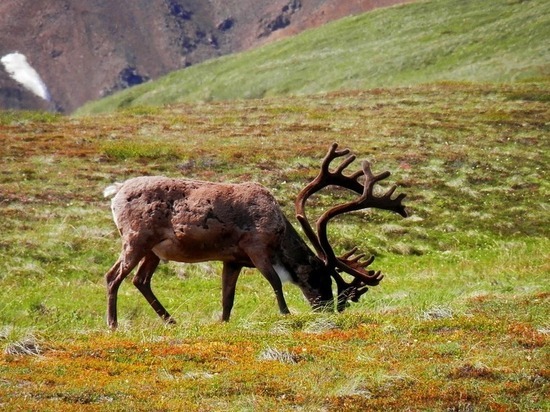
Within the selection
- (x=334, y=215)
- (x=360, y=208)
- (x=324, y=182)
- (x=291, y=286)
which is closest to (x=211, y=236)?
(x=334, y=215)

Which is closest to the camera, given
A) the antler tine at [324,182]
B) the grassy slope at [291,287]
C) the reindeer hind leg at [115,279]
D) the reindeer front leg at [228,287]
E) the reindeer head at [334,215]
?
the grassy slope at [291,287]

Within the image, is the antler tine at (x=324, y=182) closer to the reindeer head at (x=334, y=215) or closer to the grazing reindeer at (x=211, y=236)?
the reindeer head at (x=334, y=215)

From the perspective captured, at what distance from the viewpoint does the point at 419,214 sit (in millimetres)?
37281

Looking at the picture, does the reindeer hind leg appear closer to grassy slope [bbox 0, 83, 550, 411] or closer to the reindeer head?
grassy slope [bbox 0, 83, 550, 411]

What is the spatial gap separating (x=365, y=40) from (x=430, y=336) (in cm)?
12597

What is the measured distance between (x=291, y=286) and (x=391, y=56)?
310 ft

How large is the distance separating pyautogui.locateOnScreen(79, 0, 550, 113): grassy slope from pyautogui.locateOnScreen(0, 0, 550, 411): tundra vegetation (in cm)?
2883

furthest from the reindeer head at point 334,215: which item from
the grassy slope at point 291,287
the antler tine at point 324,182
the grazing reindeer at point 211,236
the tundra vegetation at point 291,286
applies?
the grassy slope at point 291,287

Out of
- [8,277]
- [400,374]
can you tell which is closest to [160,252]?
[400,374]

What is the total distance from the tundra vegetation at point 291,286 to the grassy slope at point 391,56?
94.6 ft

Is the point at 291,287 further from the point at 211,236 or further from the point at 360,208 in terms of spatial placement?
the point at 211,236

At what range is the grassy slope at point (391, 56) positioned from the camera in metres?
99.4

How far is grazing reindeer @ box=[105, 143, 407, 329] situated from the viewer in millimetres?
16531

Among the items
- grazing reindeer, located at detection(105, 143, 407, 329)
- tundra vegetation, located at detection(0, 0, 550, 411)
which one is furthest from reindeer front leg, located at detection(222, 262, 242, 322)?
tundra vegetation, located at detection(0, 0, 550, 411)
